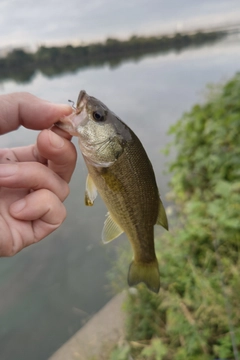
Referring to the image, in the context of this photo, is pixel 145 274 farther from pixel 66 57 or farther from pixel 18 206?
pixel 66 57

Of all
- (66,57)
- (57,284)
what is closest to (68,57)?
(66,57)

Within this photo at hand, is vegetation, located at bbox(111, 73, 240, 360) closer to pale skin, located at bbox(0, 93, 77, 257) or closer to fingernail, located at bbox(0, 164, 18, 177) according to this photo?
pale skin, located at bbox(0, 93, 77, 257)

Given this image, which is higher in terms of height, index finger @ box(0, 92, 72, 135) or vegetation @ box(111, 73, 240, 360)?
index finger @ box(0, 92, 72, 135)

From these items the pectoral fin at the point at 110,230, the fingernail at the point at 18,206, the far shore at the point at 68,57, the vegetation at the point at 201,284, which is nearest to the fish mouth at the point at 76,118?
the fingernail at the point at 18,206

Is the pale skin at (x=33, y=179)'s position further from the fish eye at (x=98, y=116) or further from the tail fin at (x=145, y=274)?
the tail fin at (x=145, y=274)

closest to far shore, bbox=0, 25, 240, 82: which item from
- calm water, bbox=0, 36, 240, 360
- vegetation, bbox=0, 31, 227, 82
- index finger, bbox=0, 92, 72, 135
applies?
vegetation, bbox=0, 31, 227, 82

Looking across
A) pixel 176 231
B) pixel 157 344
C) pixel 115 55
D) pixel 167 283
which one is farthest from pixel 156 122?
pixel 115 55
